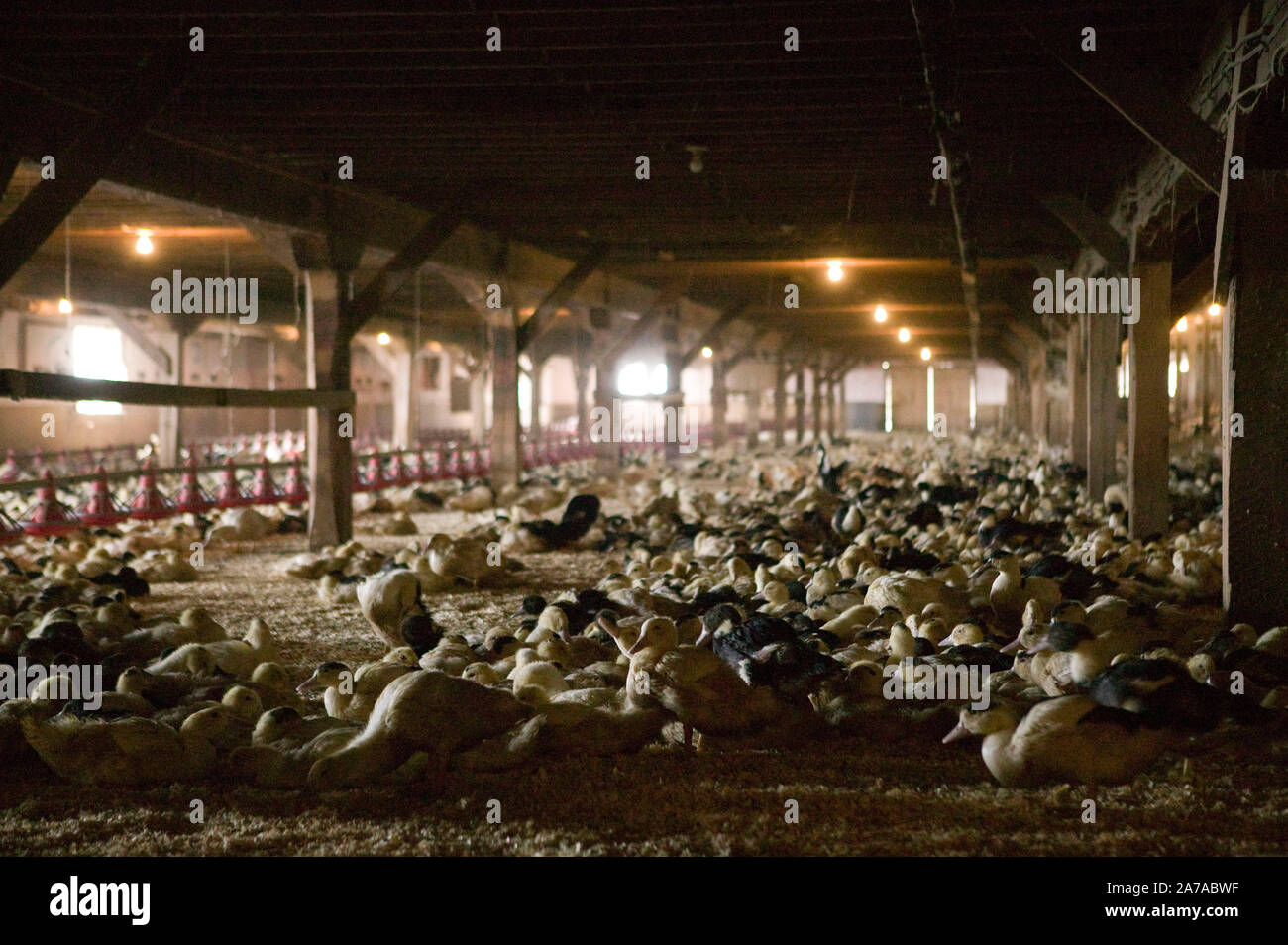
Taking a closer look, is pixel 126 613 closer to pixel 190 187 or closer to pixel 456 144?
pixel 190 187

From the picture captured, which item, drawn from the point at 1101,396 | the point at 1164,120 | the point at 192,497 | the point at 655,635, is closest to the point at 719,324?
the point at 1101,396

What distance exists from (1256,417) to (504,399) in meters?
10.0

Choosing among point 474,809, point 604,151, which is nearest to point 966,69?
point 604,151

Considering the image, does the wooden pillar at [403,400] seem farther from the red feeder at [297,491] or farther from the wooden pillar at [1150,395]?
the wooden pillar at [1150,395]

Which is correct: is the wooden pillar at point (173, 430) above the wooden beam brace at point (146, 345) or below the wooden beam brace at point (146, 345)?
below

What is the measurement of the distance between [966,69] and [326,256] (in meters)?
5.23

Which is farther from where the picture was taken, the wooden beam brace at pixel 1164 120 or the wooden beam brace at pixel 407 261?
the wooden beam brace at pixel 407 261

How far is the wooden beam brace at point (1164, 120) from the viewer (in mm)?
4895

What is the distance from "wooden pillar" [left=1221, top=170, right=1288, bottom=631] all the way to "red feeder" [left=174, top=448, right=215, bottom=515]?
9.12 metres

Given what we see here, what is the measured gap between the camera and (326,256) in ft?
30.3

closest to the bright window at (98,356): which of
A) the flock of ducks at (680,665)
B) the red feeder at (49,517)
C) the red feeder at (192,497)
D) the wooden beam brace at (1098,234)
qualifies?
the red feeder at (192,497)

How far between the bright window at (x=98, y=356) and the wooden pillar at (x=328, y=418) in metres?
14.7

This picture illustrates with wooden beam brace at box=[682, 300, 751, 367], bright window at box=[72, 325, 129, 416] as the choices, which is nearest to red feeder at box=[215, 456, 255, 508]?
wooden beam brace at box=[682, 300, 751, 367]
